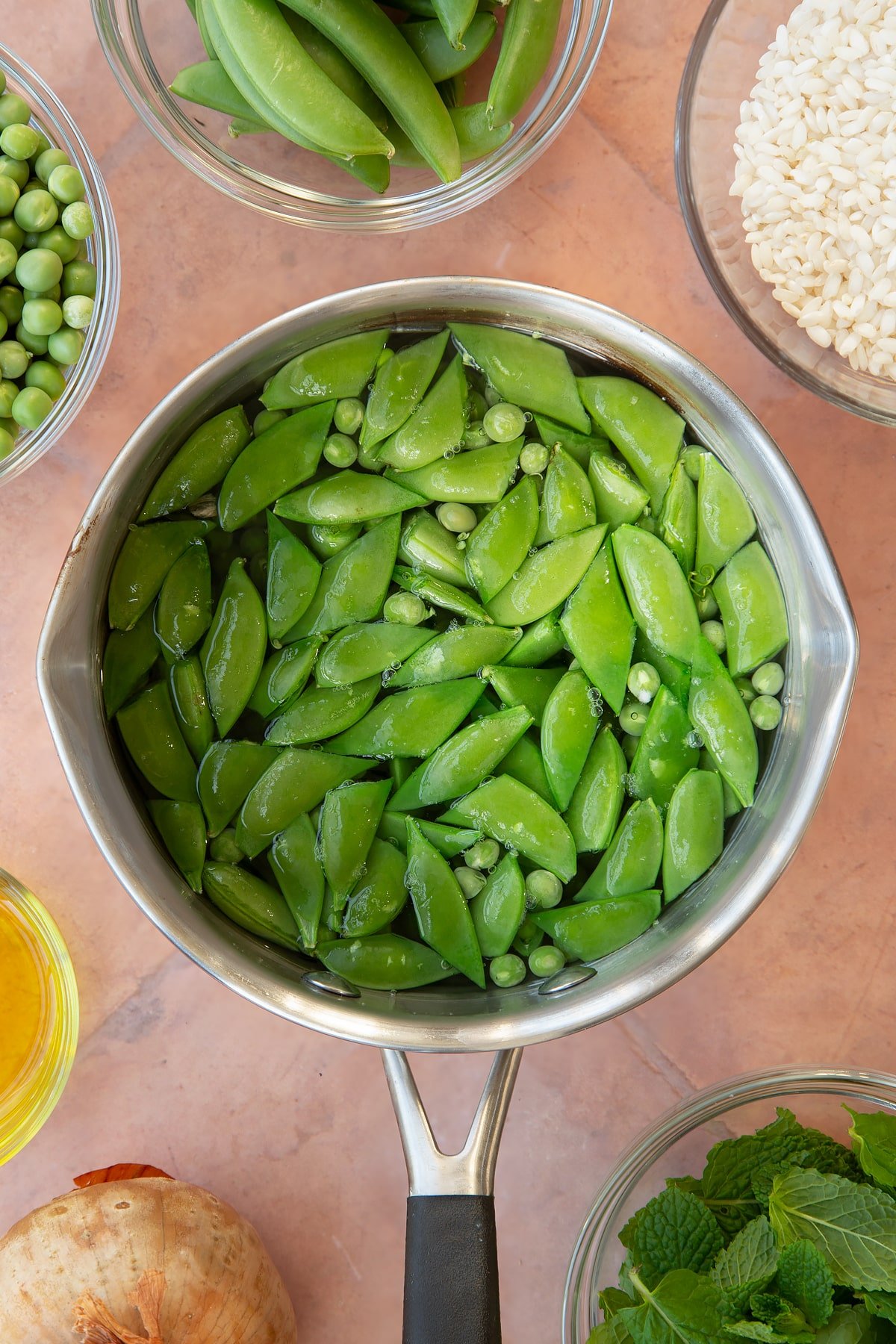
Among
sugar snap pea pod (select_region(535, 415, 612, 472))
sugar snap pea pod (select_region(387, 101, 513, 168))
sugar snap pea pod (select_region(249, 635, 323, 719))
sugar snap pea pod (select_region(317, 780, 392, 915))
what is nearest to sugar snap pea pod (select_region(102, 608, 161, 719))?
sugar snap pea pod (select_region(249, 635, 323, 719))

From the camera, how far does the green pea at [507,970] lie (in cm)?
105

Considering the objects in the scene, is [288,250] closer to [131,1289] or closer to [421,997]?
[421,997]

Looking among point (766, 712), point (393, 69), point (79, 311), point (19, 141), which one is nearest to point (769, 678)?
point (766, 712)

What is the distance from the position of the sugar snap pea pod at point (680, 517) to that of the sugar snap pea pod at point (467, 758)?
22cm

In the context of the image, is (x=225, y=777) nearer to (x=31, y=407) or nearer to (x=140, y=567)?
(x=140, y=567)

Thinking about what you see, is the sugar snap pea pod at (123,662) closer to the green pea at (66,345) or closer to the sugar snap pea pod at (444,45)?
the green pea at (66,345)

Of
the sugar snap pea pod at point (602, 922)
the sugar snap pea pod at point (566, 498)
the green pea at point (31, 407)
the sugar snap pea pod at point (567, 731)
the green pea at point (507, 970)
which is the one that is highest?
the green pea at point (31, 407)

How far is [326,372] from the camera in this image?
3.37 ft

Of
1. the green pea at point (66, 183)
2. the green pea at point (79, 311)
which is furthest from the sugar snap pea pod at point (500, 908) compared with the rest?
the green pea at point (66, 183)

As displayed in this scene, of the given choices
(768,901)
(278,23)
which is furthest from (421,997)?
(278,23)

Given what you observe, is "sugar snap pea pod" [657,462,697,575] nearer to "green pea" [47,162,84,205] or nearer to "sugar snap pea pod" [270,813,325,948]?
"sugar snap pea pod" [270,813,325,948]

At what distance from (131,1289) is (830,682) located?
89cm

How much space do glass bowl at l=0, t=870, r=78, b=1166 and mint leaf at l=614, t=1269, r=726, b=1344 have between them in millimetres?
646

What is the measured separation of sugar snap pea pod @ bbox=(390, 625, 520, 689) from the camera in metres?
1.04
